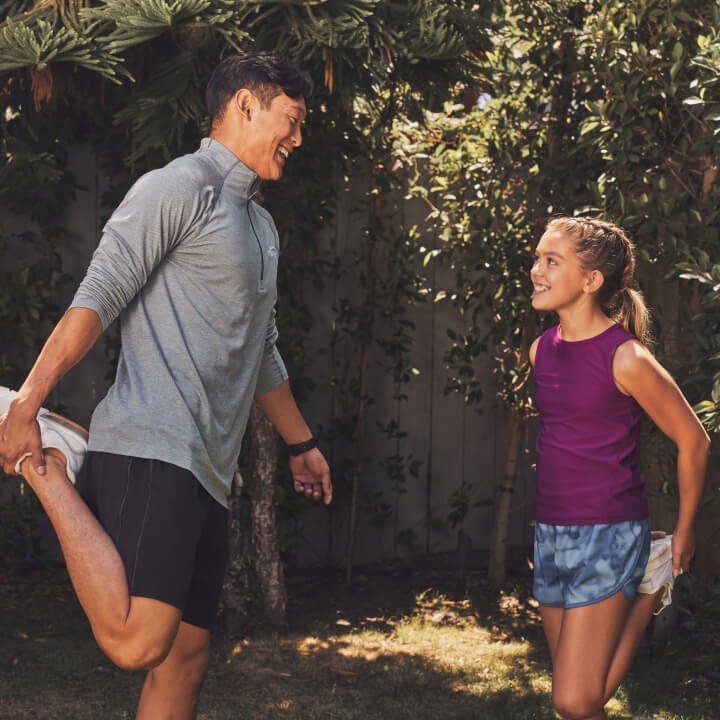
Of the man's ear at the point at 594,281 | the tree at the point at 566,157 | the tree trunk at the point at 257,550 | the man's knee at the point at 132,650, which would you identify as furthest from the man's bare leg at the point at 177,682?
the tree trunk at the point at 257,550

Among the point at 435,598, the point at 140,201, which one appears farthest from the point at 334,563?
the point at 140,201

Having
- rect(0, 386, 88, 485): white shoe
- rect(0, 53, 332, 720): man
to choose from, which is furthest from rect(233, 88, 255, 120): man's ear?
rect(0, 386, 88, 485): white shoe

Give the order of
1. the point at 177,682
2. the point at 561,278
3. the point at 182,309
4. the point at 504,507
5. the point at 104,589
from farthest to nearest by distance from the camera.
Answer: the point at 504,507 < the point at 561,278 < the point at 177,682 < the point at 182,309 < the point at 104,589

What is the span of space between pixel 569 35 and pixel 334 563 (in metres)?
3.03

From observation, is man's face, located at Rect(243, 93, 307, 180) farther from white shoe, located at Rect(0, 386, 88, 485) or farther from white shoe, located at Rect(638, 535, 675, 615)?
white shoe, located at Rect(638, 535, 675, 615)

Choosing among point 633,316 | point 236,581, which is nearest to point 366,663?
point 236,581

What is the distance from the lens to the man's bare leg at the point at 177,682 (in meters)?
2.90

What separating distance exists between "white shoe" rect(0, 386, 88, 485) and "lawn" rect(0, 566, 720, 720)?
1729 millimetres

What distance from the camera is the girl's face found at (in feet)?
10.6

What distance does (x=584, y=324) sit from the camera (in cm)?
323

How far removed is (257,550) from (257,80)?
2.81 m

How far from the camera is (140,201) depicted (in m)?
2.71

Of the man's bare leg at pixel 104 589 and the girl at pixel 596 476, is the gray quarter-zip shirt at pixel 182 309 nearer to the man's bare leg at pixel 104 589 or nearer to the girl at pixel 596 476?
the man's bare leg at pixel 104 589

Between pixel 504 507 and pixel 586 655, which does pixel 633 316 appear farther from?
pixel 504 507
